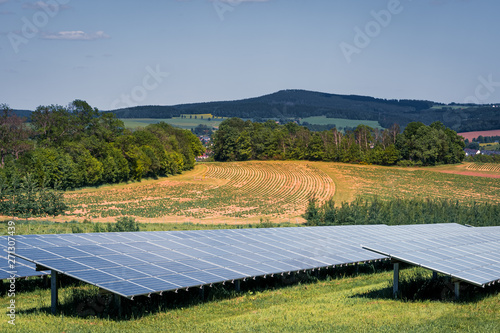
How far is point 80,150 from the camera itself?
9188 centimetres

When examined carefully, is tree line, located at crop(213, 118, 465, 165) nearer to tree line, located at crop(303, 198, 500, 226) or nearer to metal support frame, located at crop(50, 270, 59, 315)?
tree line, located at crop(303, 198, 500, 226)

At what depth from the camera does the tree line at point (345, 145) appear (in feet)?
405

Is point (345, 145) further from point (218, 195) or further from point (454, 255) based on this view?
point (454, 255)

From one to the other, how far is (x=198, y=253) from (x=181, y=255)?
120cm

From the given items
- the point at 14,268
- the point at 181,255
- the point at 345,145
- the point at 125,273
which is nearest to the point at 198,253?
the point at 181,255

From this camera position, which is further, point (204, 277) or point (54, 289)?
point (204, 277)

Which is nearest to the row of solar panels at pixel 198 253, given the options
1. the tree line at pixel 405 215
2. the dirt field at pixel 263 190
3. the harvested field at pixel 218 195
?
the tree line at pixel 405 215

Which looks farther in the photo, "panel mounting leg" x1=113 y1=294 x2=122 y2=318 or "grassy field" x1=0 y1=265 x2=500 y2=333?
"panel mounting leg" x1=113 y1=294 x2=122 y2=318

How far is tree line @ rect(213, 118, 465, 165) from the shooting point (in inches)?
4857

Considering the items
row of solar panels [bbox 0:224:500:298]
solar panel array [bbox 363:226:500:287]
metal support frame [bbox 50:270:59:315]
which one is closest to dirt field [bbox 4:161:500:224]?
row of solar panels [bbox 0:224:500:298]

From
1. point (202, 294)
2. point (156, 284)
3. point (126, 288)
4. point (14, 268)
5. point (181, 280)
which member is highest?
point (126, 288)

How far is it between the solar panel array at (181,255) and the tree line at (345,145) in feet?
303

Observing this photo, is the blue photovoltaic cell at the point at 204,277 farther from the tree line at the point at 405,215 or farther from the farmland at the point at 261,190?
the farmland at the point at 261,190

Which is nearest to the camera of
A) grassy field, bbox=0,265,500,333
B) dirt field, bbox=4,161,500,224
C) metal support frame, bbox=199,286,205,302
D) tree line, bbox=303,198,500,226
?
grassy field, bbox=0,265,500,333
